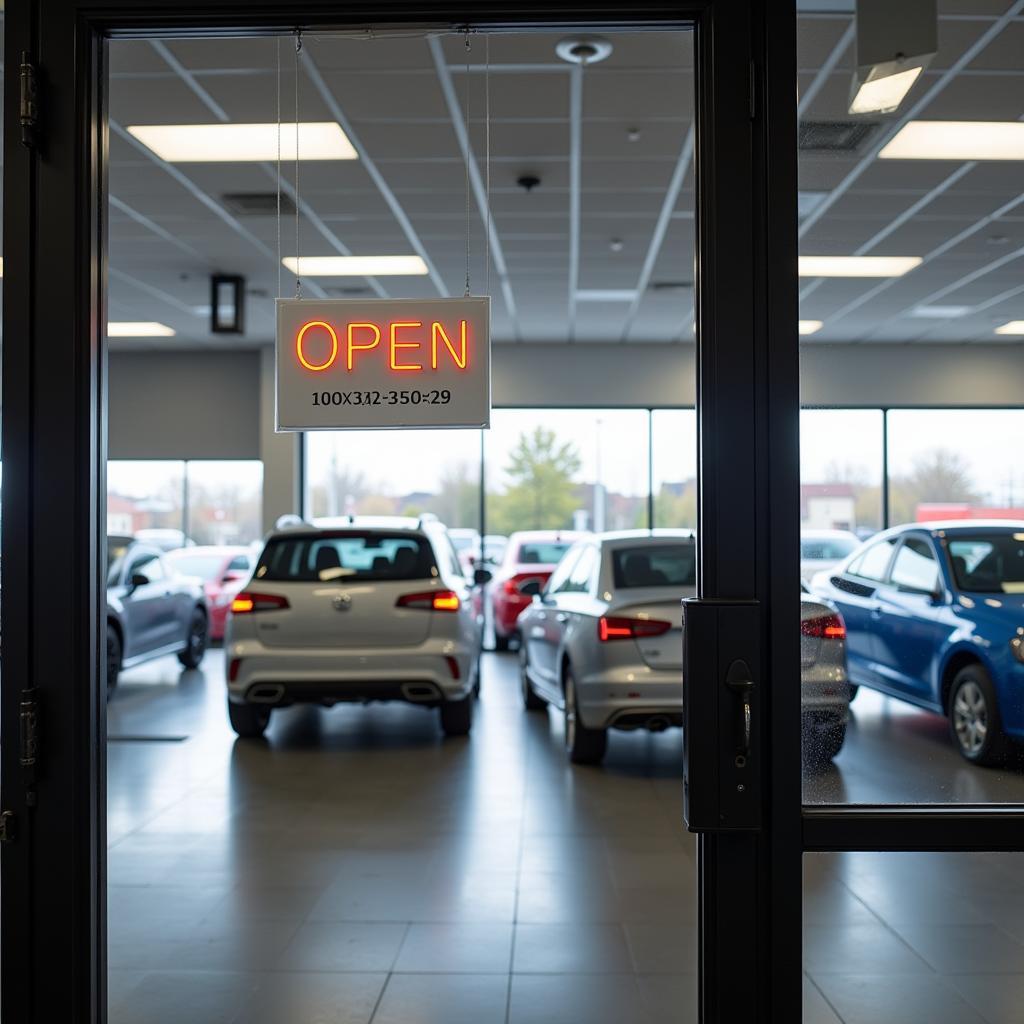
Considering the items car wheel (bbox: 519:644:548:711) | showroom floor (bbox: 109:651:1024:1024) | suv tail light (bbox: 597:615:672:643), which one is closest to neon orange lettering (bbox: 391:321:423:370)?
showroom floor (bbox: 109:651:1024:1024)

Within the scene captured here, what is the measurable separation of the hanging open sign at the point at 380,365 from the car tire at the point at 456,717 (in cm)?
549

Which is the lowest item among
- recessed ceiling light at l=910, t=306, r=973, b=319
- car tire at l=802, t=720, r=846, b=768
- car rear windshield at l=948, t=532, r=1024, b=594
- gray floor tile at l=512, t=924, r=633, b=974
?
gray floor tile at l=512, t=924, r=633, b=974

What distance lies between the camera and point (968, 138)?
2.53 m

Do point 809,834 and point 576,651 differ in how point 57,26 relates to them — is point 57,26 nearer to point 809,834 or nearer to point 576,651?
point 809,834

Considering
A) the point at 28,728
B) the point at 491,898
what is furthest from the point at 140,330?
the point at 28,728

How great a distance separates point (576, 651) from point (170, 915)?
3130 millimetres

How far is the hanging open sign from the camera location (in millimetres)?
2520

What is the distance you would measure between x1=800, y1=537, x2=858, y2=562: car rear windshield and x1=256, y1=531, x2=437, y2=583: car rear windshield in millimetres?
5171

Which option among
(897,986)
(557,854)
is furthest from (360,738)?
(897,986)

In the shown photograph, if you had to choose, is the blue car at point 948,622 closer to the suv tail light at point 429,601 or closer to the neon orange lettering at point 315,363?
the neon orange lettering at point 315,363

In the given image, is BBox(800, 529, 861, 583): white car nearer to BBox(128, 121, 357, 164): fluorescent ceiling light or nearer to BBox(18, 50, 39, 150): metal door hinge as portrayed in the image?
BBox(18, 50, 39, 150): metal door hinge

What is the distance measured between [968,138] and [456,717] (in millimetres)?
6031

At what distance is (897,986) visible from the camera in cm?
346

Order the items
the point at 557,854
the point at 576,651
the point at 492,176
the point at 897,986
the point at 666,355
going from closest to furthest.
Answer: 1. the point at 897,986
2. the point at 557,854
3. the point at 576,651
4. the point at 492,176
5. the point at 666,355
